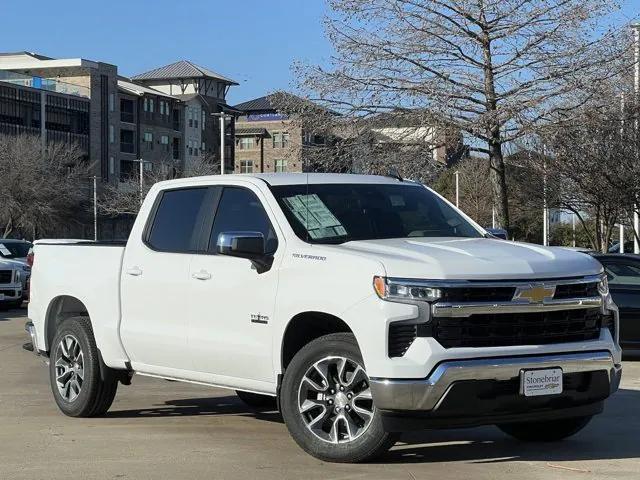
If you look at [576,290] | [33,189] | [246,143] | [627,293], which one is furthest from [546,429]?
[246,143]

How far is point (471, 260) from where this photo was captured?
22.6ft

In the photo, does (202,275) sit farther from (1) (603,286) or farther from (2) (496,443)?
(1) (603,286)

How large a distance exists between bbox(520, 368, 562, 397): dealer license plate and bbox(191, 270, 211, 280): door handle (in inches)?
96.4

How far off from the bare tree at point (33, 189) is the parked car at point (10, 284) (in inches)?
1848

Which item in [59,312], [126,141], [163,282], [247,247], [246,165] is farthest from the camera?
[246,165]

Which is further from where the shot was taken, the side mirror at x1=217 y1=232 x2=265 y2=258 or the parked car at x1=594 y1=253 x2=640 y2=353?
the parked car at x1=594 y1=253 x2=640 y2=353

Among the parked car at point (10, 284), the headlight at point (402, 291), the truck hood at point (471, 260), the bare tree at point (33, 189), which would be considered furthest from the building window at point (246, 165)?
the headlight at point (402, 291)

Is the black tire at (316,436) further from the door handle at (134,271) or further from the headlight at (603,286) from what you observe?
the door handle at (134,271)

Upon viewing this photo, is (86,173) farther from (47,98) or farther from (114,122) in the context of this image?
(114,122)

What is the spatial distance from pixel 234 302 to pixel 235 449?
3.40 feet

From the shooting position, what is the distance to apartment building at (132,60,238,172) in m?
116

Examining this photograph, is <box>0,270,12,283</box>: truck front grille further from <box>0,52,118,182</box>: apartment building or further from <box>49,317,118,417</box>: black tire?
<box>0,52,118,182</box>: apartment building

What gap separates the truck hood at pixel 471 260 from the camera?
22.2ft

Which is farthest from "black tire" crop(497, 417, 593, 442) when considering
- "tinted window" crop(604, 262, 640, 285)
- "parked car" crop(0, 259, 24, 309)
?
"parked car" crop(0, 259, 24, 309)
